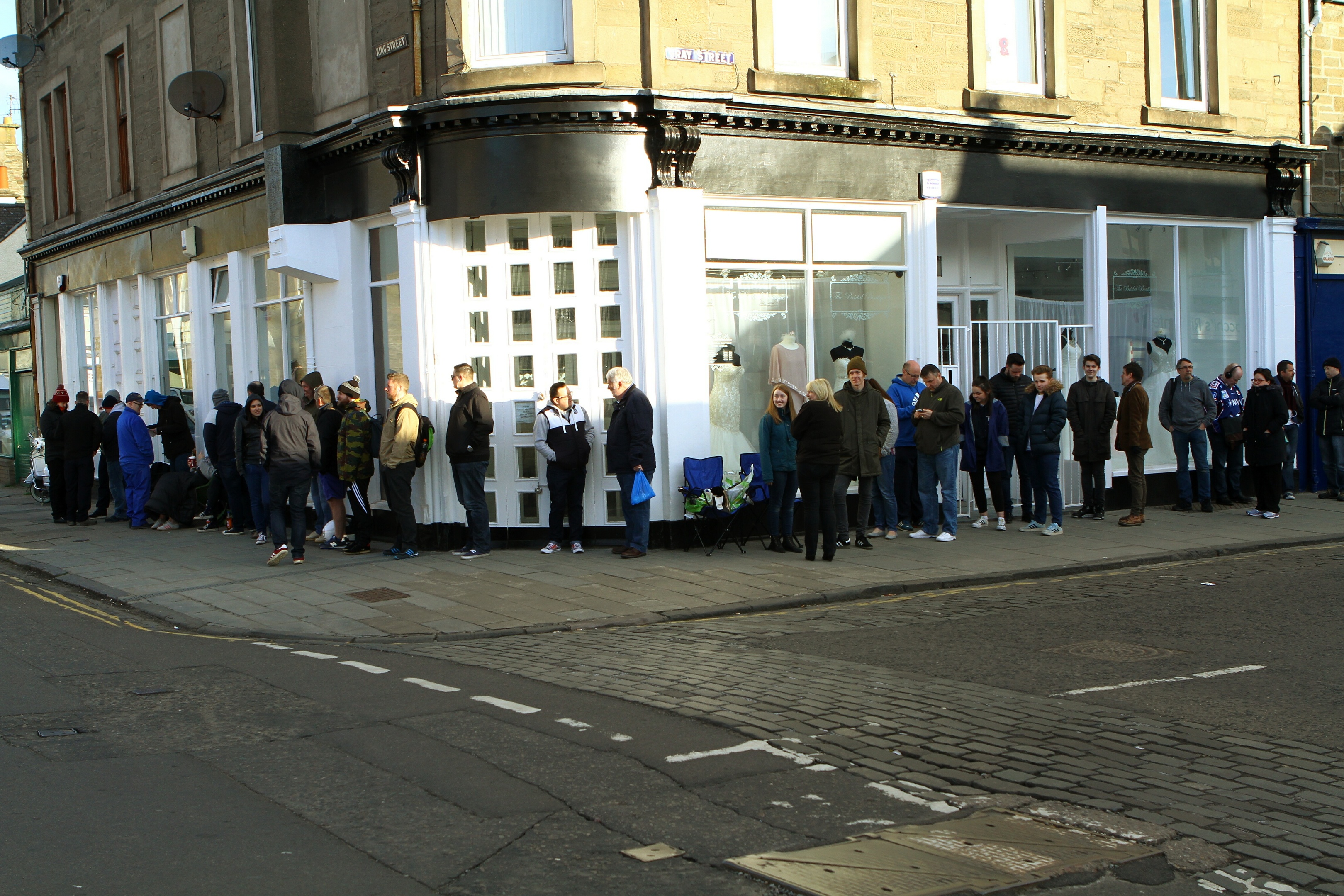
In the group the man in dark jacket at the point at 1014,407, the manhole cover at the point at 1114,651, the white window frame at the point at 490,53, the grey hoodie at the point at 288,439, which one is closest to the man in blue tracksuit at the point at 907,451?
the man in dark jacket at the point at 1014,407

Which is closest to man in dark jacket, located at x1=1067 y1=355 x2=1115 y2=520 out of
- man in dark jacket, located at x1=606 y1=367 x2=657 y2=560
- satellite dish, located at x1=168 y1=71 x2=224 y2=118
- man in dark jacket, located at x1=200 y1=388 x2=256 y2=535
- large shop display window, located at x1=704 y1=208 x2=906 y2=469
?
large shop display window, located at x1=704 y1=208 x2=906 y2=469

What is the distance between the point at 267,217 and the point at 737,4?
6570mm

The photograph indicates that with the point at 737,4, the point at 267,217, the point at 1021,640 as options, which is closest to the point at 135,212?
the point at 267,217

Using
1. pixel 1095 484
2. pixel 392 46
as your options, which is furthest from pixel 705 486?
pixel 392 46

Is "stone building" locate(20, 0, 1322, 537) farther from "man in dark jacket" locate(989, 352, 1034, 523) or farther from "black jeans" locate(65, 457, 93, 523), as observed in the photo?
"black jeans" locate(65, 457, 93, 523)

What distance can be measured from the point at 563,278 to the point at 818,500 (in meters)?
3.81

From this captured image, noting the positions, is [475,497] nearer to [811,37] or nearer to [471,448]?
[471,448]

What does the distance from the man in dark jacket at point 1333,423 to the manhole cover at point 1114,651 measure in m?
11.0

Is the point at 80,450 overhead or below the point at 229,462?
overhead

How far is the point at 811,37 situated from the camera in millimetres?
14547

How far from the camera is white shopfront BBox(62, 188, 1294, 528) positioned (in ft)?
45.1

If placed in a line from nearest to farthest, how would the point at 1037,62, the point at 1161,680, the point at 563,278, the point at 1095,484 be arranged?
the point at 1161,680 → the point at 563,278 → the point at 1095,484 → the point at 1037,62

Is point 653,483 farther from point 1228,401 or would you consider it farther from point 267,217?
point 1228,401

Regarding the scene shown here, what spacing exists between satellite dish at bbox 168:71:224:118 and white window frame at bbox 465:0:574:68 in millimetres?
5497
